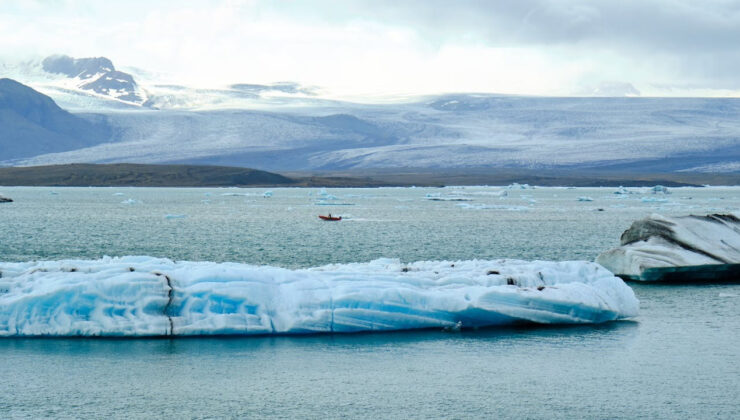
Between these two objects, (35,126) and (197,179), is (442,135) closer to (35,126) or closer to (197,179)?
(197,179)

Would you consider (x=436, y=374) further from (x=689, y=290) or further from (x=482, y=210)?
(x=482, y=210)

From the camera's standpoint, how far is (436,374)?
9406 millimetres

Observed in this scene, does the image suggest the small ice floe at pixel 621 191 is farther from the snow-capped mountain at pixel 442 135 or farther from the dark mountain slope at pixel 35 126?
the dark mountain slope at pixel 35 126

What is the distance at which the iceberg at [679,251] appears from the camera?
637 inches

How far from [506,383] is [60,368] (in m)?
4.69

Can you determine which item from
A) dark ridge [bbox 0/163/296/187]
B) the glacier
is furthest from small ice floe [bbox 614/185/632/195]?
the glacier

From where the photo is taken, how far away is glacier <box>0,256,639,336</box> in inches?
426

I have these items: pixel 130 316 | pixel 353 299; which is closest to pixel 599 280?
pixel 353 299

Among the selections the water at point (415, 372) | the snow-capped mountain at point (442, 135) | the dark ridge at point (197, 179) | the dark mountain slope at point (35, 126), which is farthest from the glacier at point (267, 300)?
the dark mountain slope at point (35, 126)

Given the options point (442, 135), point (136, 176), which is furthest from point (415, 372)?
point (442, 135)

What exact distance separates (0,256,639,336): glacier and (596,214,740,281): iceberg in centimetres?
384

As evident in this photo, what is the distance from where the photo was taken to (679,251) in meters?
16.4

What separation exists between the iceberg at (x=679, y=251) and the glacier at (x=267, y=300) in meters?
3.84

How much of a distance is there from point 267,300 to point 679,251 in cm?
866
